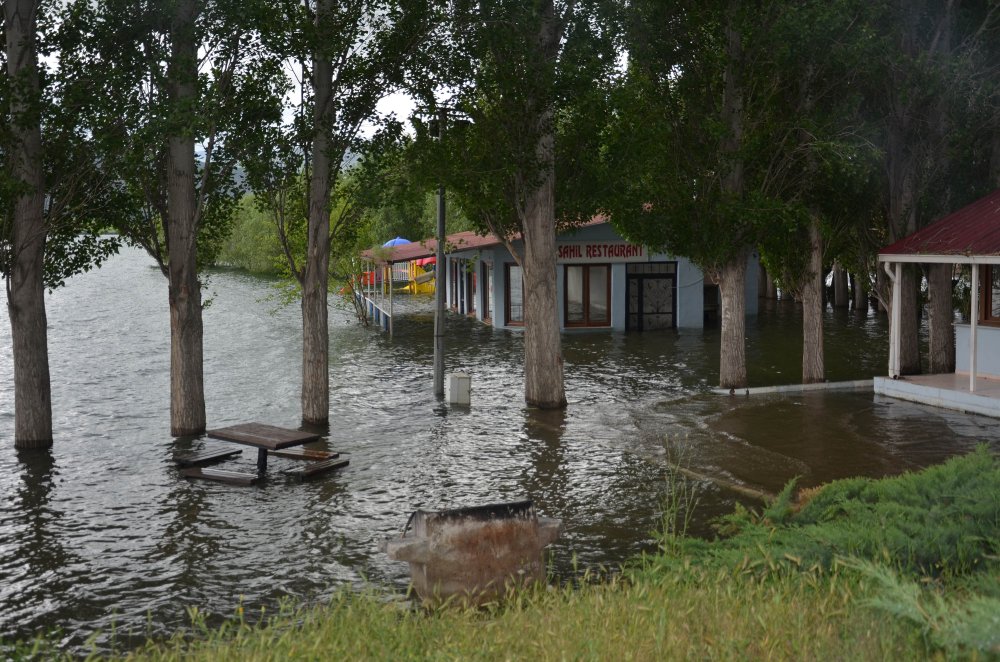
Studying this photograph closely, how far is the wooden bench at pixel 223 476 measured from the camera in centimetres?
1421

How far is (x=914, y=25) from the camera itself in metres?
21.9

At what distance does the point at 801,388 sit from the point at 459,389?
7.13 metres

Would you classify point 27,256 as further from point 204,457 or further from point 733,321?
point 733,321

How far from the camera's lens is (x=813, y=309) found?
22500mm

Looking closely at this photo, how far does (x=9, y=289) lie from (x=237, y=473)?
17.1 feet

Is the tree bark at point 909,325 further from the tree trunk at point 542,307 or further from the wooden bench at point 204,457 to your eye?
the wooden bench at point 204,457

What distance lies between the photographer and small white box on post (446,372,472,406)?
20781mm

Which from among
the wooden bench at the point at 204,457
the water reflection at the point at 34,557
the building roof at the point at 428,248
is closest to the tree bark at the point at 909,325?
the wooden bench at the point at 204,457

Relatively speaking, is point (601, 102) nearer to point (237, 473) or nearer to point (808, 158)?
point (808, 158)

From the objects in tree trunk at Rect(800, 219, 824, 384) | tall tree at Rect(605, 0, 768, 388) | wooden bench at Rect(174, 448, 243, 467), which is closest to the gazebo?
tree trunk at Rect(800, 219, 824, 384)

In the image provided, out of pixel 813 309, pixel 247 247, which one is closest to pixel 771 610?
pixel 813 309

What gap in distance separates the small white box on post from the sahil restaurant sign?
1651 cm

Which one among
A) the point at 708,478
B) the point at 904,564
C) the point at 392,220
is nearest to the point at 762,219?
the point at 708,478

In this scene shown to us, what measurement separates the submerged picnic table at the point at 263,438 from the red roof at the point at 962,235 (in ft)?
38.3
